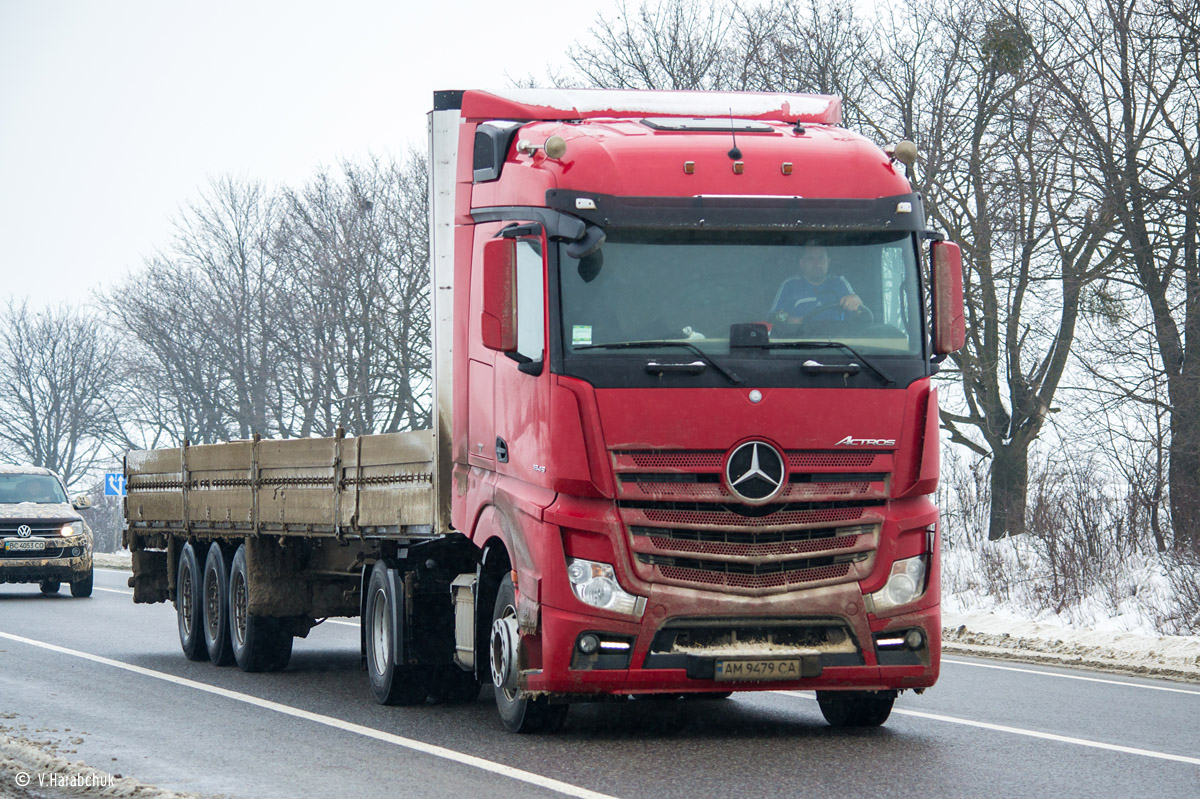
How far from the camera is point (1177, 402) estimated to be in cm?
2134

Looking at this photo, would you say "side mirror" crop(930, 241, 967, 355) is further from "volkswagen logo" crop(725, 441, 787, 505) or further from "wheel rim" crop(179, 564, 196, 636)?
"wheel rim" crop(179, 564, 196, 636)

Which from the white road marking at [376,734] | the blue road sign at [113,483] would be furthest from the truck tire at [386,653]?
the blue road sign at [113,483]

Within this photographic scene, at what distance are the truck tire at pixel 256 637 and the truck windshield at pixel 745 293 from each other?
620 centimetres

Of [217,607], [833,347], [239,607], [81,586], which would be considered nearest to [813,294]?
[833,347]

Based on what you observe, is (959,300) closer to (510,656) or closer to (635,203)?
(635,203)

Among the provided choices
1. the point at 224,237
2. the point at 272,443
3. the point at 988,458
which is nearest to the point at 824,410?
the point at 272,443

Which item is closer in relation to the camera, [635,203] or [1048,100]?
[635,203]

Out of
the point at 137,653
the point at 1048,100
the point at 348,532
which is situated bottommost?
the point at 137,653

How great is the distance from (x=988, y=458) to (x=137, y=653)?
55.6ft

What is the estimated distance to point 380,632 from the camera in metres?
11.0

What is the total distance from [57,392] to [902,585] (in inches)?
2933

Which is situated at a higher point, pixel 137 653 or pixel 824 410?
pixel 824 410

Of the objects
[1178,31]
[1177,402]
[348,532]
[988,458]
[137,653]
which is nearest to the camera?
[348,532]

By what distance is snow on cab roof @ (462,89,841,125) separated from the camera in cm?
995
